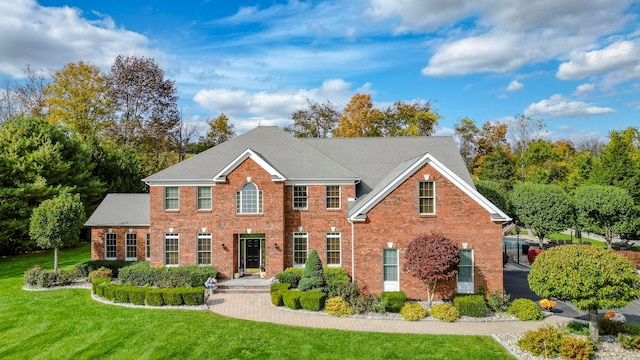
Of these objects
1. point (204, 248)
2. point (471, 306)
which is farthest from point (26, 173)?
point (471, 306)

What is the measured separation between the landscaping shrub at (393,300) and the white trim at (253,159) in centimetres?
925

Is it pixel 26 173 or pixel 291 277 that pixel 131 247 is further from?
pixel 26 173

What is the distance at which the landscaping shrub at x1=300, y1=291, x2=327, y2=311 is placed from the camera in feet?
60.0

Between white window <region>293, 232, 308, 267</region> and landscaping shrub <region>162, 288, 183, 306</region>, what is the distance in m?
7.67

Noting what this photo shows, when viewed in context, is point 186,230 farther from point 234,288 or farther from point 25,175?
point 25,175

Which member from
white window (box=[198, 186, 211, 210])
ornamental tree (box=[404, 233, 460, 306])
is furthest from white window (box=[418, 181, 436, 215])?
white window (box=[198, 186, 211, 210])

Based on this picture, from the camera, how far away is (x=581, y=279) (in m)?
13.7

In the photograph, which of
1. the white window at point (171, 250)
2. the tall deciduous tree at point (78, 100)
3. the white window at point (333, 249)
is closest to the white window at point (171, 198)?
the white window at point (171, 250)

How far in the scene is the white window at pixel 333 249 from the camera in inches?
969

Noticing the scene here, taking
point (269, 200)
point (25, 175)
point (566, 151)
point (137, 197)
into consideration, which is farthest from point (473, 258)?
point (566, 151)

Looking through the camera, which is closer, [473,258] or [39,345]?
[39,345]

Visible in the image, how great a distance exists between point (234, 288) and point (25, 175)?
76.9ft

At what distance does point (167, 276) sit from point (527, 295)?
20.1 m

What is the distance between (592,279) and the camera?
13.5 m
